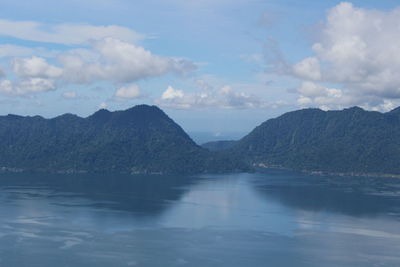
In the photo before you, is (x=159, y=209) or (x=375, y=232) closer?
(x=375, y=232)

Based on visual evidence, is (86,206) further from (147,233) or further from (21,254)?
(21,254)

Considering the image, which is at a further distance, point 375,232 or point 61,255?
point 375,232

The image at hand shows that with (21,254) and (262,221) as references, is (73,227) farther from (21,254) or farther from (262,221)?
(262,221)

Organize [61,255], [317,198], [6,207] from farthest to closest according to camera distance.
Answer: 1. [317,198]
2. [6,207]
3. [61,255]

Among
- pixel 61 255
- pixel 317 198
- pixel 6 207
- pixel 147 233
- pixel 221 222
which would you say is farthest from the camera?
pixel 317 198

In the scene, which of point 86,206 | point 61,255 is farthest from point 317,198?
point 61,255

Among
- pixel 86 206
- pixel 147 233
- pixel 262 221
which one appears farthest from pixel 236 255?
pixel 86 206
